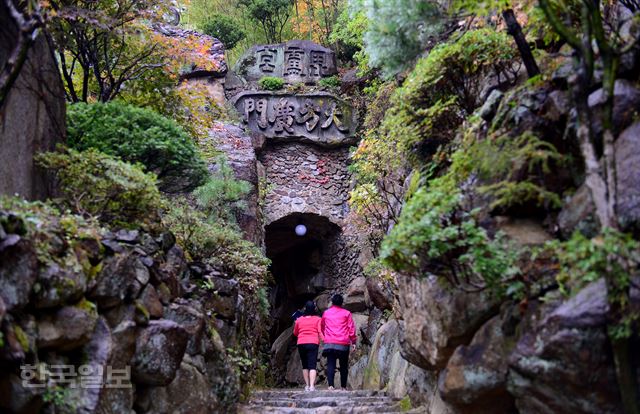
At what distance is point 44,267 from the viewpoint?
13.2 ft

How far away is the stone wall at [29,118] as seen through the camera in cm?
543

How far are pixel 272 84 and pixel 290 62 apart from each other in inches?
34.2

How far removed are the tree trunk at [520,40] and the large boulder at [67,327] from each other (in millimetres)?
3863

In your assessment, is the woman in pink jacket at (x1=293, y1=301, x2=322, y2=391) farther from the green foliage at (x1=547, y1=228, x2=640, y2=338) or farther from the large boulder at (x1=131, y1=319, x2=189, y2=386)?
the green foliage at (x1=547, y1=228, x2=640, y2=338)

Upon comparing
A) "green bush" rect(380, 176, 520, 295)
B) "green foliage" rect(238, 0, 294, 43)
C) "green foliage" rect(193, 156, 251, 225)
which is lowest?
"green bush" rect(380, 176, 520, 295)

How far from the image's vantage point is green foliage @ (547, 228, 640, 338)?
326cm

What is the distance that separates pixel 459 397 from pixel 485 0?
289 centimetres

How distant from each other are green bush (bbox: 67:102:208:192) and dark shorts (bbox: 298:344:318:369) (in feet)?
10.6

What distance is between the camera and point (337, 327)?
342 inches

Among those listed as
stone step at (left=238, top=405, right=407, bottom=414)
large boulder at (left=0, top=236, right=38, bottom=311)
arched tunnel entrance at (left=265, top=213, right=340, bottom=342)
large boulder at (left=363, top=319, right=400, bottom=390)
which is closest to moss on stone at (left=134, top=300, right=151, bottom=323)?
large boulder at (left=0, top=236, right=38, bottom=311)

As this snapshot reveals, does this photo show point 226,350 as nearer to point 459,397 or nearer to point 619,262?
point 459,397

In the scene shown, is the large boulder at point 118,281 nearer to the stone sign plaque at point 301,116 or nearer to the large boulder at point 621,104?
the large boulder at point 621,104

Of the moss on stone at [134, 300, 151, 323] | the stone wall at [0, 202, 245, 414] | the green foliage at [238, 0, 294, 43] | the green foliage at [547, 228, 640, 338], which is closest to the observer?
the green foliage at [547, 228, 640, 338]

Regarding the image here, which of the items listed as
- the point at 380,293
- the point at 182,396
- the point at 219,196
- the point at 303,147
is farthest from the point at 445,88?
the point at 303,147
